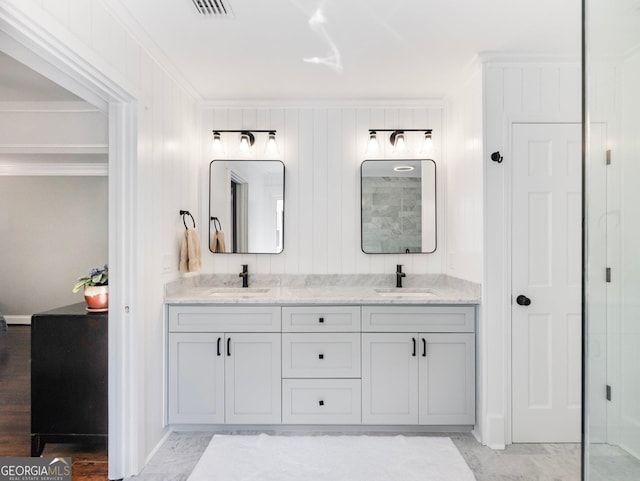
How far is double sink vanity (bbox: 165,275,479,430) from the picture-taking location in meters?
Result: 2.63

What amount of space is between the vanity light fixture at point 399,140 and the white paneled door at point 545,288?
0.81 meters

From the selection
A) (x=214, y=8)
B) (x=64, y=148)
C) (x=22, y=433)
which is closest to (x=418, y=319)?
(x=214, y=8)

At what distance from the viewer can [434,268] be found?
129 inches

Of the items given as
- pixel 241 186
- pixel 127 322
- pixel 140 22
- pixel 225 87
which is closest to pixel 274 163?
pixel 241 186

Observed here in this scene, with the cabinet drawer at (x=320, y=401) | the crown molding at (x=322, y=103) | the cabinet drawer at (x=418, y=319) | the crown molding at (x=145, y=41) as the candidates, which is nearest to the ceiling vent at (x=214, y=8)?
the crown molding at (x=145, y=41)

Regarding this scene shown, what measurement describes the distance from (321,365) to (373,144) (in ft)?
5.87

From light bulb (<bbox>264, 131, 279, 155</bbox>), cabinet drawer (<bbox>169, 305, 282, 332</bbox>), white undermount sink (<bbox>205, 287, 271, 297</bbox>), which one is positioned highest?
light bulb (<bbox>264, 131, 279, 155</bbox>)

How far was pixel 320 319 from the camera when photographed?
2662 mm

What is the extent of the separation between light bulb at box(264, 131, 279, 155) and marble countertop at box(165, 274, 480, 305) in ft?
3.42

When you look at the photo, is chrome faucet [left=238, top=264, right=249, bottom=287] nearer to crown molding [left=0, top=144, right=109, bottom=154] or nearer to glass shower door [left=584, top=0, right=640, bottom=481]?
crown molding [left=0, top=144, right=109, bottom=154]

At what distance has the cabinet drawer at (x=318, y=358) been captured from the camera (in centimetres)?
265

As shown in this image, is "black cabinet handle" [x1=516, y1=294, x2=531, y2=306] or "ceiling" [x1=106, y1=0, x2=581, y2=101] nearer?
"ceiling" [x1=106, y1=0, x2=581, y2=101]

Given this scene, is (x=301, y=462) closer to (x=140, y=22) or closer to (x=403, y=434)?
(x=403, y=434)

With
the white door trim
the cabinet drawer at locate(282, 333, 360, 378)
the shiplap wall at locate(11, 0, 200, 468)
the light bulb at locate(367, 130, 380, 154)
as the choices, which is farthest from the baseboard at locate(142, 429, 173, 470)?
the light bulb at locate(367, 130, 380, 154)
